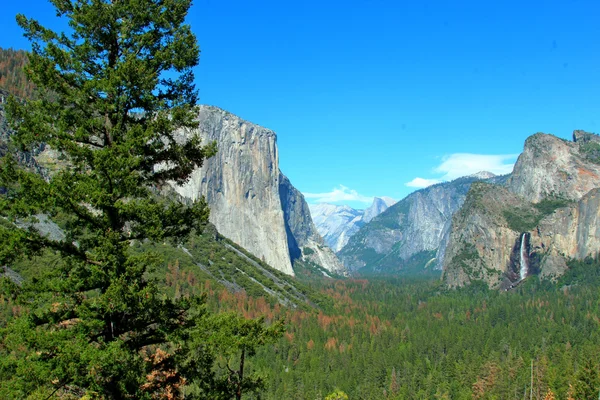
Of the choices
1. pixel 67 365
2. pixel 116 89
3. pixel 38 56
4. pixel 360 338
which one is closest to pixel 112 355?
pixel 67 365

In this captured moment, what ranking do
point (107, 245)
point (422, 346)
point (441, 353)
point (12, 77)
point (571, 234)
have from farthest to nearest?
1. point (571, 234)
2. point (12, 77)
3. point (422, 346)
4. point (441, 353)
5. point (107, 245)

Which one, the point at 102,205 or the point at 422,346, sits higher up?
the point at 102,205

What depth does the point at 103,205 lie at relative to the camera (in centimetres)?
1073

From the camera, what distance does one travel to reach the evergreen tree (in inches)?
411

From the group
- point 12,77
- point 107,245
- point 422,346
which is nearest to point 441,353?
point 422,346

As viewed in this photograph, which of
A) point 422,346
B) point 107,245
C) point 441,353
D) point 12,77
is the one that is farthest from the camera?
point 12,77

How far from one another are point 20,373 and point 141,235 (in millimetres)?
3665

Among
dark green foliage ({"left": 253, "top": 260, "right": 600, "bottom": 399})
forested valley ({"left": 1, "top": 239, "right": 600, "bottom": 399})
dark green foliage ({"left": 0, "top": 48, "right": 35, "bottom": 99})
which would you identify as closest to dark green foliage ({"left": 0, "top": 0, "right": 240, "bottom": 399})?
forested valley ({"left": 1, "top": 239, "right": 600, "bottom": 399})

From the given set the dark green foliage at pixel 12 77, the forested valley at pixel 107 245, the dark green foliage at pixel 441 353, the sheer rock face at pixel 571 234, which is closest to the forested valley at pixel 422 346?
the dark green foliage at pixel 441 353

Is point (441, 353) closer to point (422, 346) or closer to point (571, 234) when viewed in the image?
point (422, 346)

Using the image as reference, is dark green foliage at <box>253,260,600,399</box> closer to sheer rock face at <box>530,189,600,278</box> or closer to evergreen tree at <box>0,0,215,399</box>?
sheer rock face at <box>530,189,600,278</box>

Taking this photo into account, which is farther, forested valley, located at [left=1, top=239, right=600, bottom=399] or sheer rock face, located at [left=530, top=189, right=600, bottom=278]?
sheer rock face, located at [left=530, top=189, right=600, bottom=278]

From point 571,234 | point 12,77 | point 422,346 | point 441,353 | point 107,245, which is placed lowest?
point 441,353

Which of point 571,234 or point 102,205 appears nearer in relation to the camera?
point 102,205
